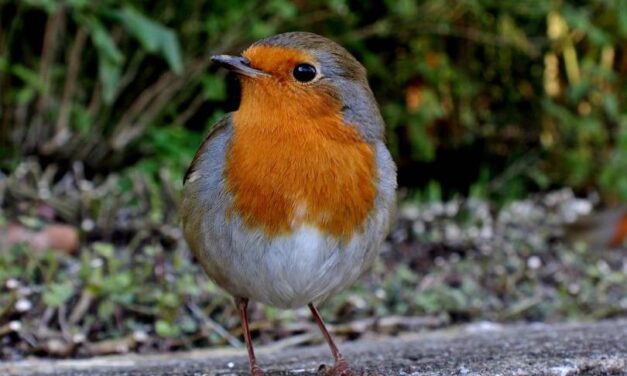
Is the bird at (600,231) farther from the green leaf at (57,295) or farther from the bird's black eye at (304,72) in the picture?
the bird's black eye at (304,72)

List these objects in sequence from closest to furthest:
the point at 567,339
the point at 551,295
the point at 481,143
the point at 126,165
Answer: the point at 567,339
the point at 551,295
the point at 126,165
the point at 481,143

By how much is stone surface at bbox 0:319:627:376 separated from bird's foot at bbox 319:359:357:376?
0.03 metres

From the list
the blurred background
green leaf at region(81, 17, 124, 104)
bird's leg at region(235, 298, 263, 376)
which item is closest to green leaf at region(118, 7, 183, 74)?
the blurred background

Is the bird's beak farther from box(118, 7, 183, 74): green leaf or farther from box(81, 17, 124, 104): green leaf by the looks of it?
box(81, 17, 124, 104): green leaf

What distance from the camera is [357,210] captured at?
258cm

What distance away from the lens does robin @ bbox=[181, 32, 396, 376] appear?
2518 mm

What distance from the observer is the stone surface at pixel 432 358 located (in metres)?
2.53

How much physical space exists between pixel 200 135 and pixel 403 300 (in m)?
1.70

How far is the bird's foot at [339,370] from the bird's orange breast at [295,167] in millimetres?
350

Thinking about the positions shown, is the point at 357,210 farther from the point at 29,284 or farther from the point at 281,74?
the point at 29,284

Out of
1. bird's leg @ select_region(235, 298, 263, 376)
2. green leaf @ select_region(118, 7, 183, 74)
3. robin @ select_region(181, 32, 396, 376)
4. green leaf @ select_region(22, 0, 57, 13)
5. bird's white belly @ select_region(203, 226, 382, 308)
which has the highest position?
green leaf @ select_region(22, 0, 57, 13)

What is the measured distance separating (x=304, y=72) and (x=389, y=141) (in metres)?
2.63

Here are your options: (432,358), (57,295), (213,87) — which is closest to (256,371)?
(432,358)

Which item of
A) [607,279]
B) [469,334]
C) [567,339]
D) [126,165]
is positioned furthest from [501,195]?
[567,339]
